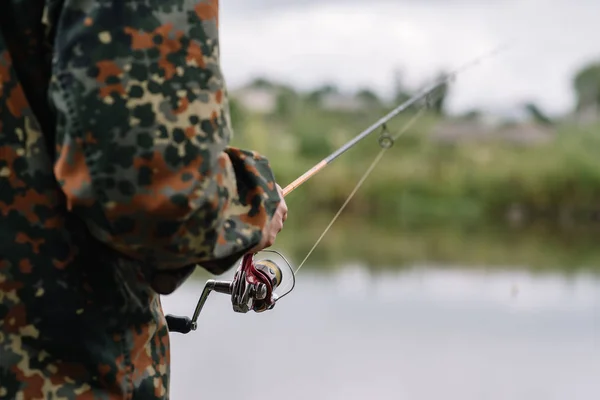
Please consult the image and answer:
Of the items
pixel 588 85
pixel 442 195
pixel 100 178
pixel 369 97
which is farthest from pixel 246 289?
pixel 588 85

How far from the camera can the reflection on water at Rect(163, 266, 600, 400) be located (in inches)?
229

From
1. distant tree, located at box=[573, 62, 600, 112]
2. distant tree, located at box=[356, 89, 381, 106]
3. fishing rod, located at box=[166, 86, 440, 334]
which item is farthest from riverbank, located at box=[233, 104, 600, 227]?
distant tree, located at box=[573, 62, 600, 112]

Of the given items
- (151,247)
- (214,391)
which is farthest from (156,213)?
(214,391)

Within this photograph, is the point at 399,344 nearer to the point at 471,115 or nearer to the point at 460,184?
the point at 460,184

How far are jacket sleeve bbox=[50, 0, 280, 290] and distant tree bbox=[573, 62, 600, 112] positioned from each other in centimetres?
3823

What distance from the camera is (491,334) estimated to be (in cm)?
745

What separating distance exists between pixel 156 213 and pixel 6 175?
6.1 inches

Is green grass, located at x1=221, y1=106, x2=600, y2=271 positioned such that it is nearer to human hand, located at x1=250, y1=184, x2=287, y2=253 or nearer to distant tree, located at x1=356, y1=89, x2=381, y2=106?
distant tree, located at x1=356, y1=89, x2=381, y2=106

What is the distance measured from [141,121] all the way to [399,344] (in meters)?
6.36

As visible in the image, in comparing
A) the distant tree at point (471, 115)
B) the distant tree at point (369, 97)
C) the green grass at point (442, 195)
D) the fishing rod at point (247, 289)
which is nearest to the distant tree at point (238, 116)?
the green grass at point (442, 195)

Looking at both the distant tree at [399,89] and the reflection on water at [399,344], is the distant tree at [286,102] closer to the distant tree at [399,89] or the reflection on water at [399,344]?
the distant tree at [399,89]

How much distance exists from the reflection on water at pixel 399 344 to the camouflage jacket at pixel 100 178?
13.6ft

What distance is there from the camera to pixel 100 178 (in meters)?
0.89

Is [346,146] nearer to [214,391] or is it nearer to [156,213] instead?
[156,213]
